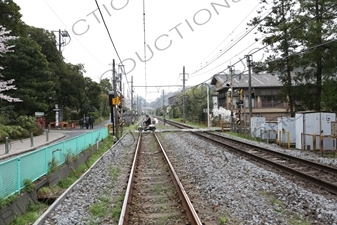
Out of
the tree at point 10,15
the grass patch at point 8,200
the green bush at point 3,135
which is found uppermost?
the tree at point 10,15

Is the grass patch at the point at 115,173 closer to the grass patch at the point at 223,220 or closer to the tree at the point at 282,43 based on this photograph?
the grass patch at the point at 223,220

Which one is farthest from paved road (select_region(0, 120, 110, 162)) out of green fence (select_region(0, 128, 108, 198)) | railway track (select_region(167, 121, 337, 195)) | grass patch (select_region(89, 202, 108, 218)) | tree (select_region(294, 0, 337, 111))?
tree (select_region(294, 0, 337, 111))

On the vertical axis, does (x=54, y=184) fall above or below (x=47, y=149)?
below

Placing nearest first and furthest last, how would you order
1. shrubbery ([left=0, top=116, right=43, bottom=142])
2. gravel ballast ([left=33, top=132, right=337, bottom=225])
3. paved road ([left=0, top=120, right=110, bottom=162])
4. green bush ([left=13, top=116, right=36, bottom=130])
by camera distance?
gravel ballast ([left=33, top=132, right=337, bottom=225]) → paved road ([left=0, top=120, right=110, bottom=162]) → shrubbery ([left=0, top=116, right=43, bottom=142]) → green bush ([left=13, top=116, right=36, bottom=130])

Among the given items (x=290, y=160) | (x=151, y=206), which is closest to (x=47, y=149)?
(x=151, y=206)

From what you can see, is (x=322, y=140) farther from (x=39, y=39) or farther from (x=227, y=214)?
(x=39, y=39)

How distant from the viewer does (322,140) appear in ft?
51.0

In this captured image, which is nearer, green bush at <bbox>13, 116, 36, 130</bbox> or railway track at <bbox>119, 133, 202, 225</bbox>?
railway track at <bbox>119, 133, 202, 225</bbox>

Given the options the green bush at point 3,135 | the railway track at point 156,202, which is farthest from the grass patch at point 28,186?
the green bush at point 3,135

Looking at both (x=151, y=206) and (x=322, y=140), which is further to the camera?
(x=322, y=140)

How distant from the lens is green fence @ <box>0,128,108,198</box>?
20.8 ft

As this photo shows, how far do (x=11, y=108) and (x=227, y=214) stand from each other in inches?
1005

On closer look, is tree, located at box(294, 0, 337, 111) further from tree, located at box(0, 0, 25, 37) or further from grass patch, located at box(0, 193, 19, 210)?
tree, located at box(0, 0, 25, 37)

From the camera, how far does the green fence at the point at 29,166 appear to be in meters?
6.34
